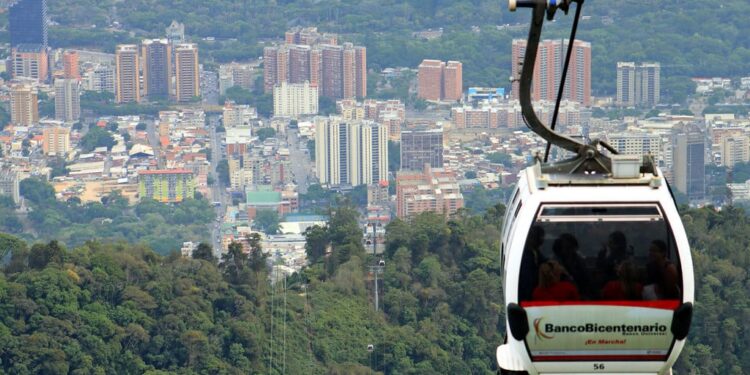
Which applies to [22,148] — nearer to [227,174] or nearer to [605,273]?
[227,174]

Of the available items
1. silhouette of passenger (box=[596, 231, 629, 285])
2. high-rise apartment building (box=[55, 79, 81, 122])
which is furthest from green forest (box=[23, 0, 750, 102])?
silhouette of passenger (box=[596, 231, 629, 285])

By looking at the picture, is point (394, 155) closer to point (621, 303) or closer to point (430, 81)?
point (430, 81)

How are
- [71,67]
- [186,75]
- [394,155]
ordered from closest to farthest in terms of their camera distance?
[394,155], [186,75], [71,67]

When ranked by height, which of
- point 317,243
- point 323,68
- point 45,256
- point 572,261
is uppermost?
point 572,261

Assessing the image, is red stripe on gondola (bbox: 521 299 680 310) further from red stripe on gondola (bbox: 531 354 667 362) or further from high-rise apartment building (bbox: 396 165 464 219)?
high-rise apartment building (bbox: 396 165 464 219)

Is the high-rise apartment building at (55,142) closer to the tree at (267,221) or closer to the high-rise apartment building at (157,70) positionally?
the high-rise apartment building at (157,70)

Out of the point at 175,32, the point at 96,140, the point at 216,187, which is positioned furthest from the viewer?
the point at 175,32

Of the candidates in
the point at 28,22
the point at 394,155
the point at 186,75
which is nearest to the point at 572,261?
the point at 394,155
